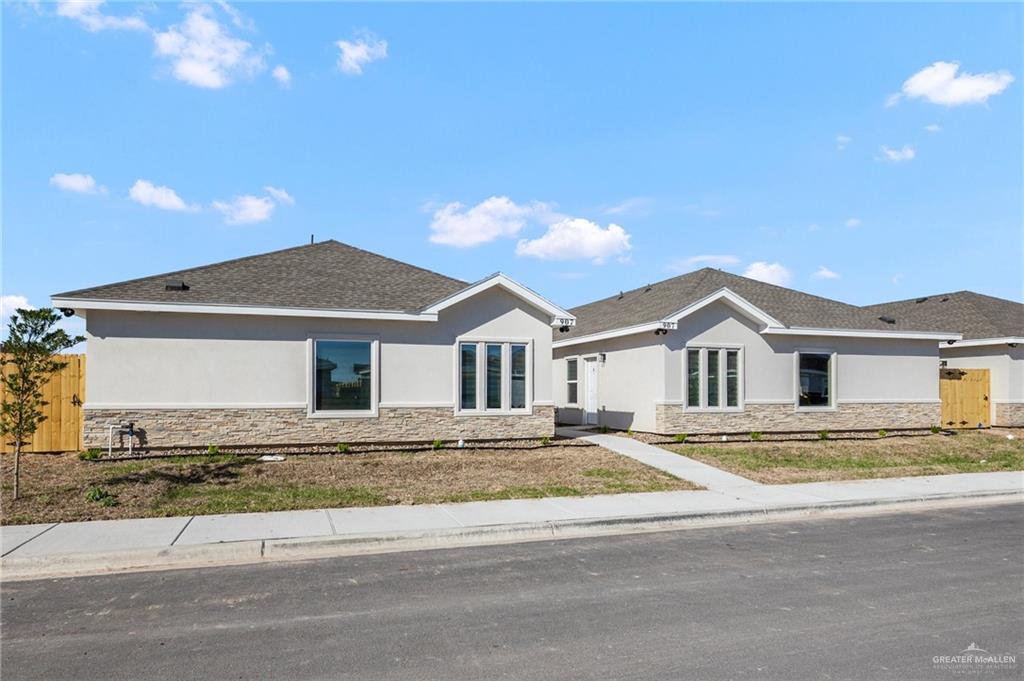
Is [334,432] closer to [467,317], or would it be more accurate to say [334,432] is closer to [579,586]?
[467,317]

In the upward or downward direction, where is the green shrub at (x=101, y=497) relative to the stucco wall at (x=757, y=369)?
downward

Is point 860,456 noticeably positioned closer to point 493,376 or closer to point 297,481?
point 493,376

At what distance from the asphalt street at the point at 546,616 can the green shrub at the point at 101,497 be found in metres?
3.21

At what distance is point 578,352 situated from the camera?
24.1m

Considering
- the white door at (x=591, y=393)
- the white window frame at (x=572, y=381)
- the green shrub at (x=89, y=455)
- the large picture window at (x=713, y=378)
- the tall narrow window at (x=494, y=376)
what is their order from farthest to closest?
the white window frame at (x=572, y=381), the white door at (x=591, y=393), the large picture window at (x=713, y=378), the tall narrow window at (x=494, y=376), the green shrub at (x=89, y=455)

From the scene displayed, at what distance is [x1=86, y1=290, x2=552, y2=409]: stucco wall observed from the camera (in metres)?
14.6

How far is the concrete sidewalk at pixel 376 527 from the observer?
7758 mm

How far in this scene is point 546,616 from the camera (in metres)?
6.00

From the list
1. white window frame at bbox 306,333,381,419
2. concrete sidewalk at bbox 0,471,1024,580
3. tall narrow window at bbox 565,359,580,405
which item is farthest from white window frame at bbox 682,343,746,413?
white window frame at bbox 306,333,381,419

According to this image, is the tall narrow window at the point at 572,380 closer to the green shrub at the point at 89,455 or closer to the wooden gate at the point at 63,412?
the green shrub at the point at 89,455

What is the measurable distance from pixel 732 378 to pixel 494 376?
7397 mm

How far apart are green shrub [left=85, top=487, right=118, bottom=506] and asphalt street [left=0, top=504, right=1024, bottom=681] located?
10.5 ft

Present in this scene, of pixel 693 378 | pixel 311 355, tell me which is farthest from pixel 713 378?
pixel 311 355

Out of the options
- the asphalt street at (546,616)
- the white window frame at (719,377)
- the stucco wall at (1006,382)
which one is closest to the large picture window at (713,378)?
the white window frame at (719,377)
